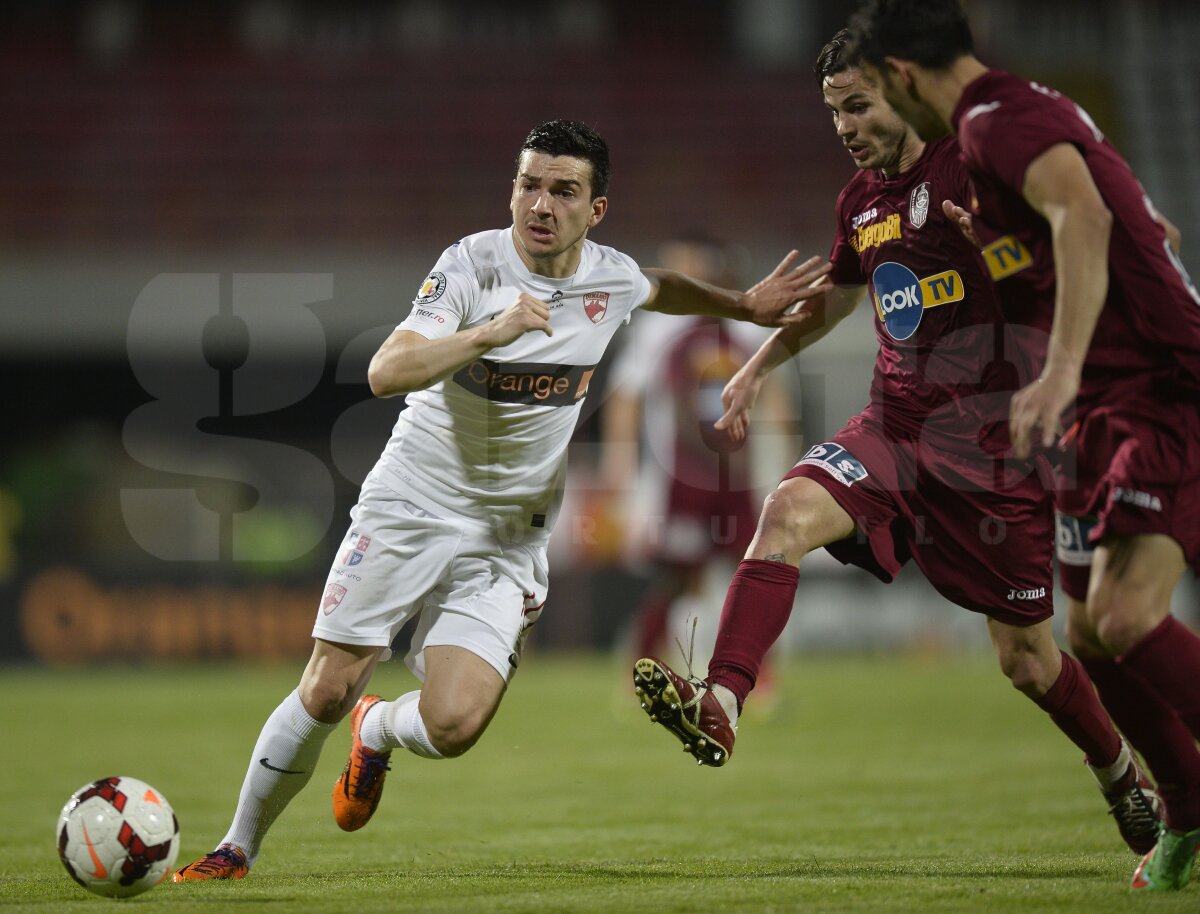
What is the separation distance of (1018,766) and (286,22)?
1787 cm

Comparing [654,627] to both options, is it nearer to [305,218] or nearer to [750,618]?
[750,618]

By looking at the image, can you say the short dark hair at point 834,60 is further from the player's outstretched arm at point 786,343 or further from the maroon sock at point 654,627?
the maroon sock at point 654,627

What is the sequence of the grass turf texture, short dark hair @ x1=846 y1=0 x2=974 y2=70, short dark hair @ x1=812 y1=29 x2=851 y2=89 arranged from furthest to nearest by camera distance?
short dark hair @ x1=812 y1=29 x2=851 y2=89, the grass turf texture, short dark hair @ x1=846 y1=0 x2=974 y2=70

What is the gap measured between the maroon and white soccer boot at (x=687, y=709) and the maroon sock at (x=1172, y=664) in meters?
1.10

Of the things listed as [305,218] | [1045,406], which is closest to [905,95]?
[1045,406]

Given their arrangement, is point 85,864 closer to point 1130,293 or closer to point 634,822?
point 634,822

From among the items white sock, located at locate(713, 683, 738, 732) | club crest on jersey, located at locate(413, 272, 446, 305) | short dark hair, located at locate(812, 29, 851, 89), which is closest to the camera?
white sock, located at locate(713, 683, 738, 732)

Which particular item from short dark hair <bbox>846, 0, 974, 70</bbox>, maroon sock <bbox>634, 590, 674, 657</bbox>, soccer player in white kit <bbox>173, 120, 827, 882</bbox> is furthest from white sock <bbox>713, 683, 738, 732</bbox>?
maroon sock <bbox>634, 590, 674, 657</bbox>

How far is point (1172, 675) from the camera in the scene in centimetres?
372

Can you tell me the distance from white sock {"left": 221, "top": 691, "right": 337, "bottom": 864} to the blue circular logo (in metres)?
2.22

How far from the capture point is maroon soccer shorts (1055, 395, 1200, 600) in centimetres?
365

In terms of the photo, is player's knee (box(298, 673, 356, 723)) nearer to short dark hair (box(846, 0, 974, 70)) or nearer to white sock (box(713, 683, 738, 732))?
white sock (box(713, 683, 738, 732))

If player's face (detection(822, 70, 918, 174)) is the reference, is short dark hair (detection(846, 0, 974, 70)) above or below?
above

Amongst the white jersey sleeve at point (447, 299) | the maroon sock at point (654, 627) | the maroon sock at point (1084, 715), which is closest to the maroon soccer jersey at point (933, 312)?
the maroon sock at point (1084, 715)
